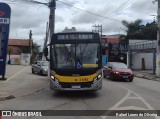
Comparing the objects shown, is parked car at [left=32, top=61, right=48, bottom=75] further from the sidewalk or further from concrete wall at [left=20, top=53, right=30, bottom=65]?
concrete wall at [left=20, top=53, right=30, bottom=65]

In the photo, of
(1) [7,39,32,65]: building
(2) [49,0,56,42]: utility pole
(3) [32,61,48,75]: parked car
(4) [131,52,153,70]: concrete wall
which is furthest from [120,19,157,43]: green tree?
(2) [49,0,56,42]: utility pole

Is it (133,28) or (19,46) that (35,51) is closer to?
(19,46)

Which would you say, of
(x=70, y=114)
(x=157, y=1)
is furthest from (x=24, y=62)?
(x=70, y=114)

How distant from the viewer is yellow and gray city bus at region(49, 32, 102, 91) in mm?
16578

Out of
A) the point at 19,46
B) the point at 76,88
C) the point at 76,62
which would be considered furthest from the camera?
the point at 19,46

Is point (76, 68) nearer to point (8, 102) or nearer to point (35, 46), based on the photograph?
point (8, 102)

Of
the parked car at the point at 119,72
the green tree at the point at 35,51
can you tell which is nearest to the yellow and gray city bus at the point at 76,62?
the parked car at the point at 119,72

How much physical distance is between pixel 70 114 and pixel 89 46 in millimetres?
6071

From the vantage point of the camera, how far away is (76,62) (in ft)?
55.4

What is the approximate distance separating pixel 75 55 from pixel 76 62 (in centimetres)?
36

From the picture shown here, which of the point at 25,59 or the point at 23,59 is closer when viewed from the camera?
the point at 25,59

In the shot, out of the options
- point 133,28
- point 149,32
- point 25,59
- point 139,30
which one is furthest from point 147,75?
point 139,30

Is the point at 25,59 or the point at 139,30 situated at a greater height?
the point at 139,30

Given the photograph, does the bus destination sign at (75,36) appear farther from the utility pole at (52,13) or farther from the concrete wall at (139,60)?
the concrete wall at (139,60)
